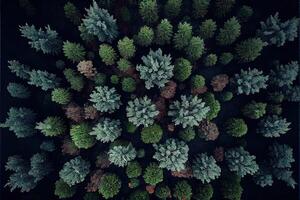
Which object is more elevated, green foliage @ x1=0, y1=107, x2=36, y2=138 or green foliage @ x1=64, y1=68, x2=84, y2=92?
green foliage @ x1=64, y1=68, x2=84, y2=92

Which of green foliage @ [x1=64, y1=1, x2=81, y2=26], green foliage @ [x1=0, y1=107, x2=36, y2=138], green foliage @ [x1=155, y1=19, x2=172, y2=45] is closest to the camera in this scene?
green foliage @ [x1=155, y1=19, x2=172, y2=45]

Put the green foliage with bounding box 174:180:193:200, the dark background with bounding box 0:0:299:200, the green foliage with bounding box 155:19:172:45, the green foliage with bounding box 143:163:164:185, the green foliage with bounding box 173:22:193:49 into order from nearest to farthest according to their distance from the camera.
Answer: the green foliage with bounding box 173:22:193:49
the green foliage with bounding box 155:19:172:45
the green foliage with bounding box 143:163:164:185
the green foliage with bounding box 174:180:193:200
the dark background with bounding box 0:0:299:200

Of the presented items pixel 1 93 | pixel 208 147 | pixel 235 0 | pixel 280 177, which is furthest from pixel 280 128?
pixel 1 93

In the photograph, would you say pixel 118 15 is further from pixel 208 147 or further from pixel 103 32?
pixel 208 147

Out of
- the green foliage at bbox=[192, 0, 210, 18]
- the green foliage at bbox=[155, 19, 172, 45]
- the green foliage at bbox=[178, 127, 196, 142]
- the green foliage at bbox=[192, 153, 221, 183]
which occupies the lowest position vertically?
the green foliage at bbox=[192, 153, 221, 183]

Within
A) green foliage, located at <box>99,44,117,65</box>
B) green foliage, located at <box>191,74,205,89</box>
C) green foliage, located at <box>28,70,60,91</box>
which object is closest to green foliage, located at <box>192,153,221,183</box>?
green foliage, located at <box>191,74,205,89</box>

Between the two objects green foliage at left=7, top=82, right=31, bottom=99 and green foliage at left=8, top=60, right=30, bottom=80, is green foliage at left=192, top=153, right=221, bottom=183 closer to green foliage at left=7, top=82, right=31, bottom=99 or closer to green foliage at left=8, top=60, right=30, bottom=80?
green foliage at left=7, top=82, right=31, bottom=99

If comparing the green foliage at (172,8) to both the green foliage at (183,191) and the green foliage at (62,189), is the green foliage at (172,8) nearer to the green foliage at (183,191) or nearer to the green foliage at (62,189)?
the green foliage at (183,191)

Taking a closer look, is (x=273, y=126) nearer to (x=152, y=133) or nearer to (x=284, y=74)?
(x=284, y=74)
